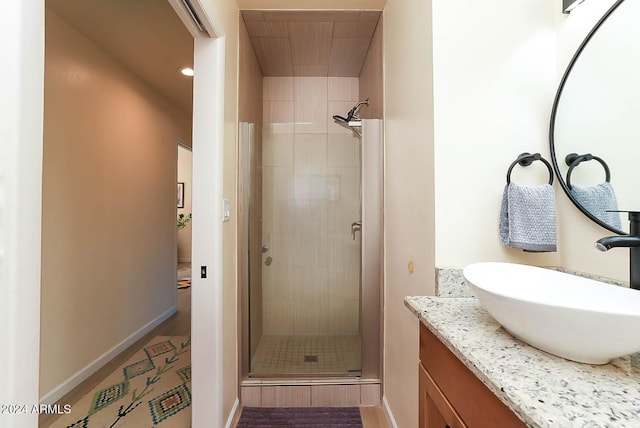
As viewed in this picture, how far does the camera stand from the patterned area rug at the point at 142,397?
5.71 feet

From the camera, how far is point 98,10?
6.08 ft

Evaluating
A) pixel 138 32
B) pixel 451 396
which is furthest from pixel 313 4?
pixel 451 396

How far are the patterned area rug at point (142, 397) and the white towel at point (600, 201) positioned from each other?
2212 mm

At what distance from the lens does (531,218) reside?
104cm

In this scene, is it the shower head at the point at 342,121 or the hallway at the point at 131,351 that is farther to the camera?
the shower head at the point at 342,121

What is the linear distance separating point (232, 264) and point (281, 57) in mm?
1803

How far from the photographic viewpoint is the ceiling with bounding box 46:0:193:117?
1824 mm

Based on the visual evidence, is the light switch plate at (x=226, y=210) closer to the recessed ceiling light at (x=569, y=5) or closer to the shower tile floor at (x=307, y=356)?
the shower tile floor at (x=307, y=356)

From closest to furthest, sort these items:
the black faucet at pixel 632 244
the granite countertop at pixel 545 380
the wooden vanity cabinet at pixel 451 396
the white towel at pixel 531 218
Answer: the granite countertop at pixel 545 380, the wooden vanity cabinet at pixel 451 396, the black faucet at pixel 632 244, the white towel at pixel 531 218

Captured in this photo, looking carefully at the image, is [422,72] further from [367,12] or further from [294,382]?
[294,382]

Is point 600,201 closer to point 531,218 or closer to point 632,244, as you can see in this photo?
point 531,218

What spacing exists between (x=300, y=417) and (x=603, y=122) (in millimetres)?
2043

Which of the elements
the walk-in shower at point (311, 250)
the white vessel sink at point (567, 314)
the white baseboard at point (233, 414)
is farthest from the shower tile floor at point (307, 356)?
the white vessel sink at point (567, 314)

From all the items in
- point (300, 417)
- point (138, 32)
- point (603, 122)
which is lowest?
point (300, 417)
